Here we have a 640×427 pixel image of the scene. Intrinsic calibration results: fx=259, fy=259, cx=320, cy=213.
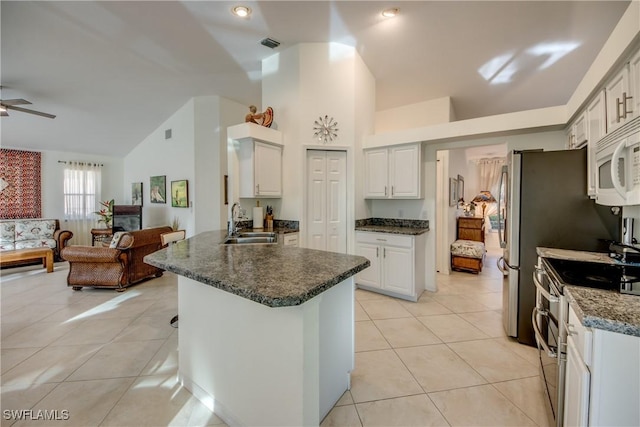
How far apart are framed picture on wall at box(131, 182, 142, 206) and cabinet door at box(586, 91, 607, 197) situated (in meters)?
7.75

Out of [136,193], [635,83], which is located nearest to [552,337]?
[635,83]

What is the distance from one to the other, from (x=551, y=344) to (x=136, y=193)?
7.74m

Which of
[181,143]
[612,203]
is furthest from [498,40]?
[181,143]

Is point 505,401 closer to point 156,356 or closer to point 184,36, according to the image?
point 156,356

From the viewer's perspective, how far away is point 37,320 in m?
2.83

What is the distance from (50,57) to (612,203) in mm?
6194

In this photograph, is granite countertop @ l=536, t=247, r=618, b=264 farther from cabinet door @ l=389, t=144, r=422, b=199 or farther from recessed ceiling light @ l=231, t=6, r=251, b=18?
recessed ceiling light @ l=231, t=6, r=251, b=18

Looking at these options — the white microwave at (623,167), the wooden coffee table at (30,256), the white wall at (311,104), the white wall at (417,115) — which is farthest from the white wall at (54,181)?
the white microwave at (623,167)

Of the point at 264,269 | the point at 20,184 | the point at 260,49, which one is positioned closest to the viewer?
the point at 264,269

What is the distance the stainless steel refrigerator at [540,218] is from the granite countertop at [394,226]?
3.72 feet

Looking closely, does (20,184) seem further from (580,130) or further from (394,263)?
(580,130)

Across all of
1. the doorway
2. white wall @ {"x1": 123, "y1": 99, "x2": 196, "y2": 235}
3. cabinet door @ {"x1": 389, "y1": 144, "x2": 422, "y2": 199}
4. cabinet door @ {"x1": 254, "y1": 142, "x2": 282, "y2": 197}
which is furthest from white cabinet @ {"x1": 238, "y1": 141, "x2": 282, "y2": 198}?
white wall @ {"x1": 123, "y1": 99, "x2": 196, "y2": 235}

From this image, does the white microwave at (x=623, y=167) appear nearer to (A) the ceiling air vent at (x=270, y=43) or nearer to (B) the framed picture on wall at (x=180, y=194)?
(A) the ceiling air vent at (x=270, y=43)

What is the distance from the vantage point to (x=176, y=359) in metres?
2.12
